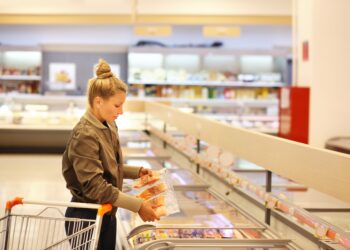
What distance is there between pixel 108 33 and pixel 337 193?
12757mm

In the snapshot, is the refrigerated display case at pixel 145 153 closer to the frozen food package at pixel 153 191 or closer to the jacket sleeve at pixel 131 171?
the jacket sleeve at pixel 131 171

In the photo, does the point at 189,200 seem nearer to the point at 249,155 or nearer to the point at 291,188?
the point at 249,155

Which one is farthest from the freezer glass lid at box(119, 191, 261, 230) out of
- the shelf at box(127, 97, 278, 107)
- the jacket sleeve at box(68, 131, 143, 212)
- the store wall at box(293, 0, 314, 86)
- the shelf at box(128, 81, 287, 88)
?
the shelf at box(128, 81, 287, 88)

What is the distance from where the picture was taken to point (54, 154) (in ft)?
38.2

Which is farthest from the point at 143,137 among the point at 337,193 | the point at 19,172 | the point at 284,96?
the point at 337,193

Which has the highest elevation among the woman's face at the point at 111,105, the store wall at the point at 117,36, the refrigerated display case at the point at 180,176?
the store wall at the point at 117,36

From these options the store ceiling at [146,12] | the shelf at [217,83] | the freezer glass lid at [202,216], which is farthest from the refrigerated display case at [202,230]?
the shelf at [217,83]

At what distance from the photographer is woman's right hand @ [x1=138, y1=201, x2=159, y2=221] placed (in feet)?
9.22

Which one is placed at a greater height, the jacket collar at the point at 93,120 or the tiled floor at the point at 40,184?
the jacket collar at the point at 93,120

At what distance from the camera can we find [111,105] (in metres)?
2.83

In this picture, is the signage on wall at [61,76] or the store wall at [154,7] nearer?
the store wall at [154,7]

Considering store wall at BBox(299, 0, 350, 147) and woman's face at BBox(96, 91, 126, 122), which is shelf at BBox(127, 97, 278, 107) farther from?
woman's face at BBox(96, 91, 126, 122)

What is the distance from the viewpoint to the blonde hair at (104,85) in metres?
2.81

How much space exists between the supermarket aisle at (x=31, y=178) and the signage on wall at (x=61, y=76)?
3475 mm
